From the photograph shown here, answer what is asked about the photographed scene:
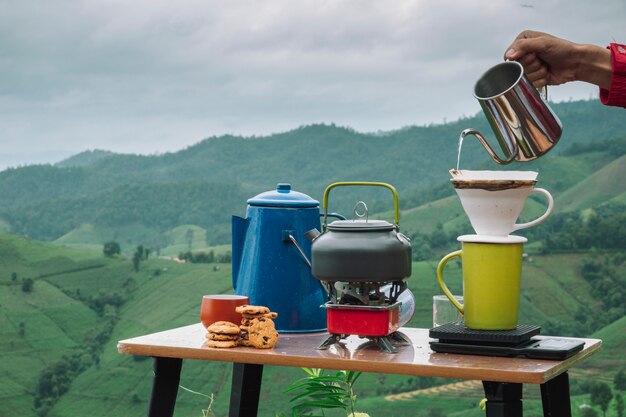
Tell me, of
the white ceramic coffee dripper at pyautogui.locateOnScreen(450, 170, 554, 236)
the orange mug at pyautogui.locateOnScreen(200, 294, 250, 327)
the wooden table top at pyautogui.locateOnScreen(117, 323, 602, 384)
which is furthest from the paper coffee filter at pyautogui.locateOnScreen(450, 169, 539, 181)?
the orange mug at pyautogui.locateOnScreen(200, 294, 250, 327)

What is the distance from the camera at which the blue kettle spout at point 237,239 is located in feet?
8.69

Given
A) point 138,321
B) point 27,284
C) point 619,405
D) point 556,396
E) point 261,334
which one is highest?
point 261,334

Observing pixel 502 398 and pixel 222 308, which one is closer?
pixel 502 398

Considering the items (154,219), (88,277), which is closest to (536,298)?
(154,219)

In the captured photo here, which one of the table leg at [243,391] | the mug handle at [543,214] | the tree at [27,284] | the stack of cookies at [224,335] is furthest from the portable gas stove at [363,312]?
the tree at [27,284]

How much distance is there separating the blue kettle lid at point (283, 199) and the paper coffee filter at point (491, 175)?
0.53 metres

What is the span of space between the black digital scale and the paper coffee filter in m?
0.38

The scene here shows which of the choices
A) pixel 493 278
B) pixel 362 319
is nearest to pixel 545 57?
pixel 493 278

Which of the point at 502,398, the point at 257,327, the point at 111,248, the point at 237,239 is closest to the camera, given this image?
the point at 502,398

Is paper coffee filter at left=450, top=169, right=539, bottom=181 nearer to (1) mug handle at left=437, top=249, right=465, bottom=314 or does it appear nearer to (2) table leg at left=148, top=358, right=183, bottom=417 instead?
(1) mug handle at left=437, top=249, right=465, bottom=314

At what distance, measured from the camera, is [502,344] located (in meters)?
2.12

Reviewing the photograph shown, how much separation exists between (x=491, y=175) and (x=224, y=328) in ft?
2.64

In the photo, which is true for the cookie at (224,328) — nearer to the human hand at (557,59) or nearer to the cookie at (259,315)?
the cookie at (259,315)

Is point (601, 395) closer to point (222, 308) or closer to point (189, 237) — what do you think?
point (222, 308)
